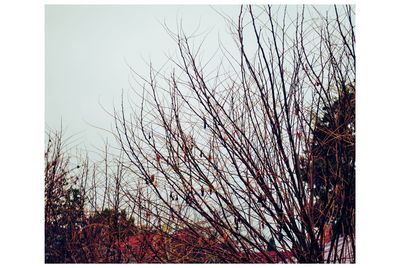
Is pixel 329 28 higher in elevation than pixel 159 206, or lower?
higher

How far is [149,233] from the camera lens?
3.42m

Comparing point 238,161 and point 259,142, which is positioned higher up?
point 259,142

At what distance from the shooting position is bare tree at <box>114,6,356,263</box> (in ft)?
10.8

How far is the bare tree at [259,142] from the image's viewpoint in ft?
10.8

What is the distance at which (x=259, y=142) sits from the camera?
3.29 metres

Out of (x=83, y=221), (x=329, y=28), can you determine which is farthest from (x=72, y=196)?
(x=329, y=28)

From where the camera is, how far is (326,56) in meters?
3.41
